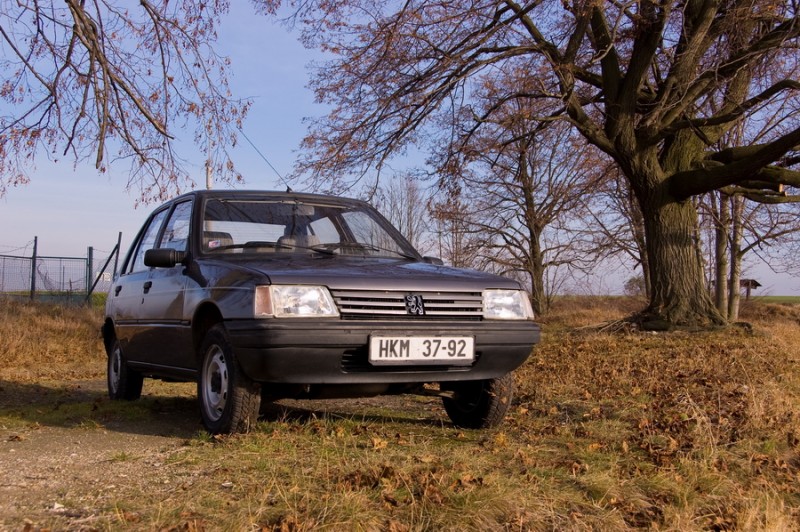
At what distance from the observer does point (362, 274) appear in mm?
4324

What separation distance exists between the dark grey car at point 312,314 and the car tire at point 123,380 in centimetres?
84

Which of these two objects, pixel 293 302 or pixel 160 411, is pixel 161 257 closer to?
pixel 293 302

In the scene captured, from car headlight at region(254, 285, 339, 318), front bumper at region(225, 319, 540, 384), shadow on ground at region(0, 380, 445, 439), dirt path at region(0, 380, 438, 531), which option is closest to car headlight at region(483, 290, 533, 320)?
front bumper at region(225, 319, 540, 384)

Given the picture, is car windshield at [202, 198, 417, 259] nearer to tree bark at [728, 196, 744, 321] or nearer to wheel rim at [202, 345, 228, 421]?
wheel rim at [202, 345, 228, 421]

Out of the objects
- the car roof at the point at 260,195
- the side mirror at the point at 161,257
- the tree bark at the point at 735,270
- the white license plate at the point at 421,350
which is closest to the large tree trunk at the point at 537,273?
the tree bark at the point at 735,270

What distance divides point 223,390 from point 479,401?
5.57ft

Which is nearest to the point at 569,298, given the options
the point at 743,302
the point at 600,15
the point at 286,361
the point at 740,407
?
the point at 743,302

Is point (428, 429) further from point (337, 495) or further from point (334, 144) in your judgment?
point (334, 144)

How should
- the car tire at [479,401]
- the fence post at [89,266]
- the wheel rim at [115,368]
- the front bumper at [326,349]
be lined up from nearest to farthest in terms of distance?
the front bumper at [326,349]
the car tire at [479,401]
the wheel rim at [115,368]
the fence post at [89,266]

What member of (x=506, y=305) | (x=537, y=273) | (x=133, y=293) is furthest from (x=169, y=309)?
(x=537, y=273)

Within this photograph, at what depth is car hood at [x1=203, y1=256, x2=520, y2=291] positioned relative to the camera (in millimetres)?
4172

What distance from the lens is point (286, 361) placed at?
402 centimetres

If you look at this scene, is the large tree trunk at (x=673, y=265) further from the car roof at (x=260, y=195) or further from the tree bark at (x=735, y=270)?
the tree bark at (x=735, y=270)

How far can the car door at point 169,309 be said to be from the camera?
5.07 metres
